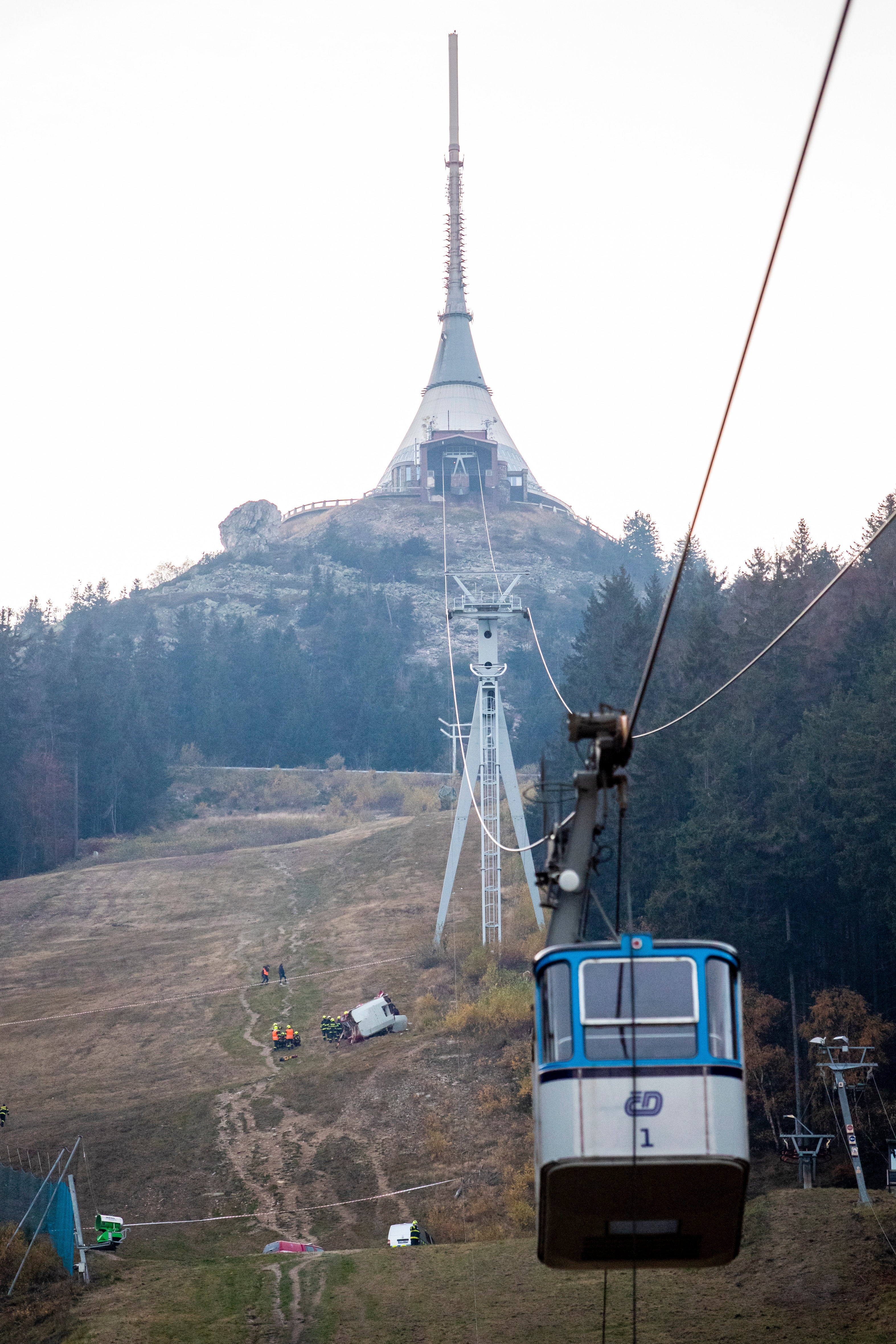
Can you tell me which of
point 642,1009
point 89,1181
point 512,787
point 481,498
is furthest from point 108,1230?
point 481,498

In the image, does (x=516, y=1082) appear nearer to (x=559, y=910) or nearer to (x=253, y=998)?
(x=253, y=998)

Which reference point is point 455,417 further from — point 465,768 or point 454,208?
point 465,768

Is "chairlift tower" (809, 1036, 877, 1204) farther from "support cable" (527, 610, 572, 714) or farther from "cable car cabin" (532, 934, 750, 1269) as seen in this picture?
"cable car cabin" (532, 934, 750, 1269)

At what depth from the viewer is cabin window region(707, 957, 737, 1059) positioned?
10250mm

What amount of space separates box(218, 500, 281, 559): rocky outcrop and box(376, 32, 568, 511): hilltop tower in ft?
42.6

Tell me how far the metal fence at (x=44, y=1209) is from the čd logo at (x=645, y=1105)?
14.8m

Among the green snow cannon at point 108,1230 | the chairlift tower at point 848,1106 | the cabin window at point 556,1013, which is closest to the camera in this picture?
the cabin window at point 556,1013

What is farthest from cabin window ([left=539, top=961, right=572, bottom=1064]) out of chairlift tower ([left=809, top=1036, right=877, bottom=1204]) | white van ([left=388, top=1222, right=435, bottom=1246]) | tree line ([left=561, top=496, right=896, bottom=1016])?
tree line ([left=561, top=496, right=896, bottom=1016])

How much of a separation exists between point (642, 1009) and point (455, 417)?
415ft

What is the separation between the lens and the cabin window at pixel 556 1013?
1030 centimetres

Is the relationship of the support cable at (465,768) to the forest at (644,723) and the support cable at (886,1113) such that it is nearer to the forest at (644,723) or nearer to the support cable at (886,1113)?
the forest at (644,723)

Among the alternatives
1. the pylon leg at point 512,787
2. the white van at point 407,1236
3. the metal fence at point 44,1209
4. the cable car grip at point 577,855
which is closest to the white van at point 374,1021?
the pylon leg at point 512,787

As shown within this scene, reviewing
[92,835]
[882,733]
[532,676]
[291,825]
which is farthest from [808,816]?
[532,676]

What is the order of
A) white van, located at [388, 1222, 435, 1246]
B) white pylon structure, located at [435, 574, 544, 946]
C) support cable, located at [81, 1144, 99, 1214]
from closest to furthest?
white van, located at [388, 1222, 435, 1246], support cable, located at [81, 1144, 99, 1214], white pylon structure, located at [435, 574, 544, 946]
